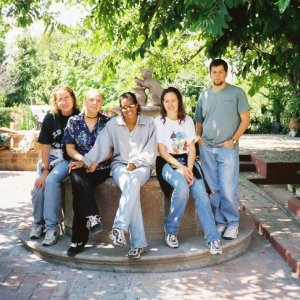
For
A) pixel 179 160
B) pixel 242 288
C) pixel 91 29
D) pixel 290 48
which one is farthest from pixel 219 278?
pixel 91 29

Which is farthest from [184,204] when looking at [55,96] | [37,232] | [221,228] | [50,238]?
[55,96]

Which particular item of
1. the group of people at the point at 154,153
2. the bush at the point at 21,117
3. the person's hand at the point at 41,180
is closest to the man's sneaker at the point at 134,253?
the group of people at the point at 154,153

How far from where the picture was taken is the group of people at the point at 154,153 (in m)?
4.84

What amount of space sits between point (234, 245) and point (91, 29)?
639 cm

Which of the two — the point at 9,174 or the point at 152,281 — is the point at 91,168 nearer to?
the point at 152,281

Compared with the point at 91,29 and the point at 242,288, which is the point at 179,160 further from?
the point at 91,29

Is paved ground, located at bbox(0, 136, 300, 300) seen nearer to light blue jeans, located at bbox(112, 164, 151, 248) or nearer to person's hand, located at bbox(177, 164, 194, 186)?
light blue jeans, located at bbox(112, 164, 151, 248)

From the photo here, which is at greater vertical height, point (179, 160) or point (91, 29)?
point (91, 29)

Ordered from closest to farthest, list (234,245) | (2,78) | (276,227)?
(234,245), (276,227), (2,78)

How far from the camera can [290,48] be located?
739cm

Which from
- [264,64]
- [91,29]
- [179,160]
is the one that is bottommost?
[179,160]

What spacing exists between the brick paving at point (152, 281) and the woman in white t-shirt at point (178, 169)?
0.39 meters

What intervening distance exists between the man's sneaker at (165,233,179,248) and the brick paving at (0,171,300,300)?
34 centimetres

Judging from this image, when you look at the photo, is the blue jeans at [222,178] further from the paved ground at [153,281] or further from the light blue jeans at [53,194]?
the light blue jeans at [53,194]
